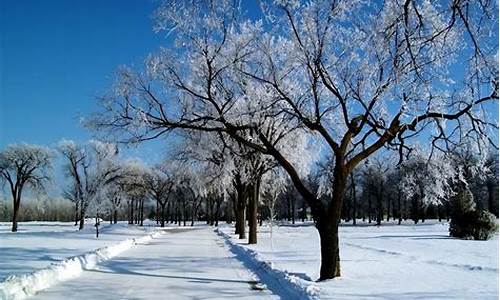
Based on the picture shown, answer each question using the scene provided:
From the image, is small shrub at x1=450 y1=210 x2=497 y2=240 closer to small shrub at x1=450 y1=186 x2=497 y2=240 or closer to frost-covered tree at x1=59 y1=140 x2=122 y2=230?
small shrub at x1=450 y1=186 x2=497 y2=240

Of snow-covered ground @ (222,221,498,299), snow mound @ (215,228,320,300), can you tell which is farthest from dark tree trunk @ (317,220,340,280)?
snow mound @ (215,228,320,300)

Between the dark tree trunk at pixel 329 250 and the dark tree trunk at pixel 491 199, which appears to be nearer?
the dark tree trunk at pixel 329 250

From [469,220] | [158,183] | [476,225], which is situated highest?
[158,183]

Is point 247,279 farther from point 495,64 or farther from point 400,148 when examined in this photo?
point 495,64

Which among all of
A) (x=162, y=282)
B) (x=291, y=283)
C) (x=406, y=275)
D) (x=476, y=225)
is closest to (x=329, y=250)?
(x=291, y=283)

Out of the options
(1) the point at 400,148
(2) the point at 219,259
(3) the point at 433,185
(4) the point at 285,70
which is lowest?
(2) the point at 219,259

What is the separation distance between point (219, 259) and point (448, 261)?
26.9 ft

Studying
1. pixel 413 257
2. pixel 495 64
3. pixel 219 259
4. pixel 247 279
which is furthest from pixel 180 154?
pixel 495 64

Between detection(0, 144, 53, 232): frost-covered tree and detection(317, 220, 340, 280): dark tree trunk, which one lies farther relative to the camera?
detection(0, 144, 53, 232): frost-covered tree

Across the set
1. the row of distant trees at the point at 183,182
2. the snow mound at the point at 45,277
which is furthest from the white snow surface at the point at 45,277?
the row of distant trees at the point at 183,182

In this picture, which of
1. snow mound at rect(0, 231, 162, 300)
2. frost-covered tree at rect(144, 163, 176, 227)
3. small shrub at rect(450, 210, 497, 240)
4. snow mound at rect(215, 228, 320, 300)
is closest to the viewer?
snow mound at rect(0, 231, 162, 300)

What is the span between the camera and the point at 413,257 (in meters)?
18.5

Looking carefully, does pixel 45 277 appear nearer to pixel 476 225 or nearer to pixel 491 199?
pixel 476 225

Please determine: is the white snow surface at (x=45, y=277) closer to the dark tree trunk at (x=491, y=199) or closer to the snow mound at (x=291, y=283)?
the snow mound at (x=291, y=283)
